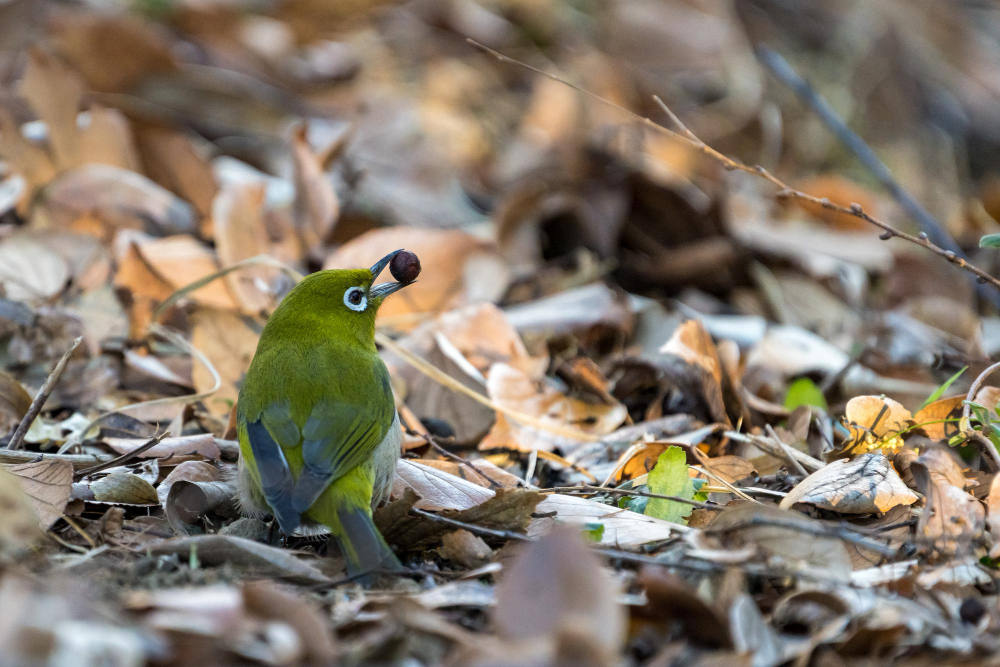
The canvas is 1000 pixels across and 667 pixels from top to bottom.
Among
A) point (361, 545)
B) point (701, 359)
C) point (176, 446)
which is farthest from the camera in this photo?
point (701, 359)

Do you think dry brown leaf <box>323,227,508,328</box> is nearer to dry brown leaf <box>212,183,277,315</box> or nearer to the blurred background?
the blurred background

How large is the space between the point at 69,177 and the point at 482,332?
2.52 meters

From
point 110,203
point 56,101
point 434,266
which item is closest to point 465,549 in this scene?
point 434,266

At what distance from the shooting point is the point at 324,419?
3.52m

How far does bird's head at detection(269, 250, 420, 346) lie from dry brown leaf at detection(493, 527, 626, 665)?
1.93m

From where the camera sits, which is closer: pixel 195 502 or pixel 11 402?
pixel 195 502

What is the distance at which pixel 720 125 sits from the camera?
8.38 m

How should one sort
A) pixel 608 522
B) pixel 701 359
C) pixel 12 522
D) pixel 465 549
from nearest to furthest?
1. pixel 12 522
2. pixel 465 549
3. pixel 608 522
4. pixel 701 359

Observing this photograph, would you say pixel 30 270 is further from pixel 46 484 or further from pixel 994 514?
pixel 994 514

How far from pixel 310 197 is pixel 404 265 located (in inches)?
73.8

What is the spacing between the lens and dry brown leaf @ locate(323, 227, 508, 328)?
5230 millimetres

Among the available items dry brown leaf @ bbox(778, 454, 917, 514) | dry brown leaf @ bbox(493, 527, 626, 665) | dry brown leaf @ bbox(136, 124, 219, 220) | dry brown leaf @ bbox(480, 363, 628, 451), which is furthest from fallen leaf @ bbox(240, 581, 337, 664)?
dry brown leaf @ bbox(136, 124, 219, 220)

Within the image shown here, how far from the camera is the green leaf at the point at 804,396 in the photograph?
454 cm

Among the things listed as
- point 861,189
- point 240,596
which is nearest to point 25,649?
point 240,596
